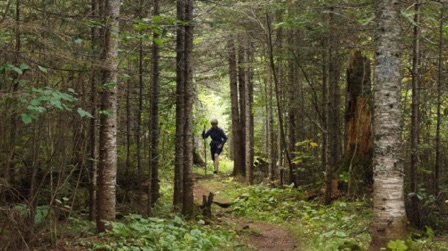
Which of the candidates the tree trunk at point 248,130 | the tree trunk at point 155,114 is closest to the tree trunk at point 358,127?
the tree trunk at point 248,130

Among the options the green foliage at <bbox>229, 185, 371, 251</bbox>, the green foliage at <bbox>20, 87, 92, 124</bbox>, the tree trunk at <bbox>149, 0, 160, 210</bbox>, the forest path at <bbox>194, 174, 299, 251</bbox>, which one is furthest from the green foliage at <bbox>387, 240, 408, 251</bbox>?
the tree trunk at <bbox>149, 0, 160, 210</bbox>

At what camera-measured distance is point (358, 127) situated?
42.0ft

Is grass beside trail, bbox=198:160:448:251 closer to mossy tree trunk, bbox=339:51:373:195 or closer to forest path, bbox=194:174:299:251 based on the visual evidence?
forest path, bbox=194:174:299:251

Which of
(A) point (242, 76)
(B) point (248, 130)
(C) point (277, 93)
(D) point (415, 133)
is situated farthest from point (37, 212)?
(A) point (242, 76)

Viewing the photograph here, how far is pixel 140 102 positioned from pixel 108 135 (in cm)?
288

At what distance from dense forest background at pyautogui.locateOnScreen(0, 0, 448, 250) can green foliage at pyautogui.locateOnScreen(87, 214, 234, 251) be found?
494 mm

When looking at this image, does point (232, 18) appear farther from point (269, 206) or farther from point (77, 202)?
point (77, 202)

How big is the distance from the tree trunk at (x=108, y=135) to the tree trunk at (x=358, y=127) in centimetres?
749

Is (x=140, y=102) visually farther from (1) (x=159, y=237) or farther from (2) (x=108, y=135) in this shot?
(1) (x=159, y=237)

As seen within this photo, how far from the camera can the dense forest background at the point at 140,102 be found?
564cm

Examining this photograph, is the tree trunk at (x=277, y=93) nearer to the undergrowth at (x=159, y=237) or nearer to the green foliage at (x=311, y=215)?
the green foliage at (x=311, y=215)

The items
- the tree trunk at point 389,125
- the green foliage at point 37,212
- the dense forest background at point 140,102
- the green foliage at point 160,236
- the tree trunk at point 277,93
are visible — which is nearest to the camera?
the green foliage at point 37,212

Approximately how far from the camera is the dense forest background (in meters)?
5.64

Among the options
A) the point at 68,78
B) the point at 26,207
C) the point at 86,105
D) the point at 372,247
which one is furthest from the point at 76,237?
the point at 372,247
